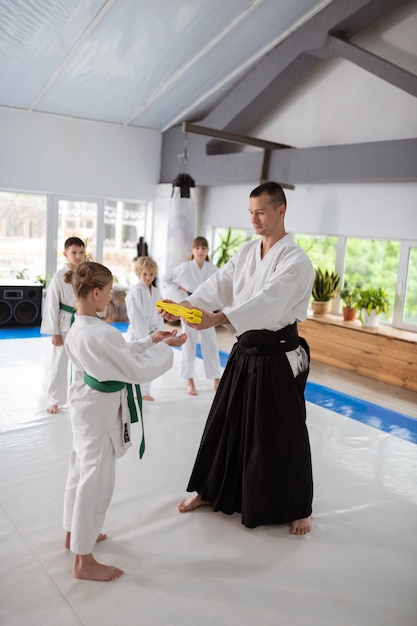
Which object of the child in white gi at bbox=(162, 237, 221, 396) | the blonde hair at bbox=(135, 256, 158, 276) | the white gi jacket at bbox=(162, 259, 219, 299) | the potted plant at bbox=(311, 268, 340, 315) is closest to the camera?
the blonde hair at bbox=(135, 256, 158, 276)

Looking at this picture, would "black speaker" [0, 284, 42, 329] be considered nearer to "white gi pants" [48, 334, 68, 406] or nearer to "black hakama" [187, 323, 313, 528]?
"white gi pants" [48, 334, 68, 406]

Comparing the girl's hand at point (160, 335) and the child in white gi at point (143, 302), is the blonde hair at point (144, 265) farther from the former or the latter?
the girl's hand at point (160, 335)

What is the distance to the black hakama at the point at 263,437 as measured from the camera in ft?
9.11

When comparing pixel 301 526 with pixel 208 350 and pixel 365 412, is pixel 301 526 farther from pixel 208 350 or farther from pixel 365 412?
pixel 208 350

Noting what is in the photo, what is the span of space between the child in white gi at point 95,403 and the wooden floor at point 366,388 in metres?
3.21

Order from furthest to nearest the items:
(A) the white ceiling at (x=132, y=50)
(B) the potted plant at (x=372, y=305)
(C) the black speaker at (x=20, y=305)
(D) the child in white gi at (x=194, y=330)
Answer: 1. (C) the black speaker at (x=20, y=305)
2. (B) the potted plant at (x=372, y=305)
3. (A) the white ceiling at (x=132, y=50)
4. (D) the child in white gi at (x=194, y=330)

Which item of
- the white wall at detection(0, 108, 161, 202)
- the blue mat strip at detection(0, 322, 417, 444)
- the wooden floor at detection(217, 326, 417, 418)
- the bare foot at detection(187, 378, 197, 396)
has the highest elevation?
the white wall at detection(0, 108, 161, 202)

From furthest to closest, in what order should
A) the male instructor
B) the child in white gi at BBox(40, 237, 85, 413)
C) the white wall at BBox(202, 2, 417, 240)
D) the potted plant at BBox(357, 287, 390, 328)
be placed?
the potted plant at BBox(357, 287, 390, 328)
the white wall at BBox(202, 2, 417, 240)
the child in white gi at BBox(40, 237, 85, 413)
the male instructor

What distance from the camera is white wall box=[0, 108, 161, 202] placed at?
7785mm

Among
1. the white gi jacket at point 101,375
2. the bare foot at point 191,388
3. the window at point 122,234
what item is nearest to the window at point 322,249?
the bare foot at point 191,388

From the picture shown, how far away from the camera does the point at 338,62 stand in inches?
265

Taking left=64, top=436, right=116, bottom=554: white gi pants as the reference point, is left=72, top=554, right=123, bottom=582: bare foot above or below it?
below

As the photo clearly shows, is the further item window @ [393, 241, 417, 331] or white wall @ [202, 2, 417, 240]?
window @ [393, 241, 417, 331]

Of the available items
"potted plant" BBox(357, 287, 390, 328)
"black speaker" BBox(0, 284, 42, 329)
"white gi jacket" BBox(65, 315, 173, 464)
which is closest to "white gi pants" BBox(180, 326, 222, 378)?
"potted plant" BBox(357, 287, 390, 328)
